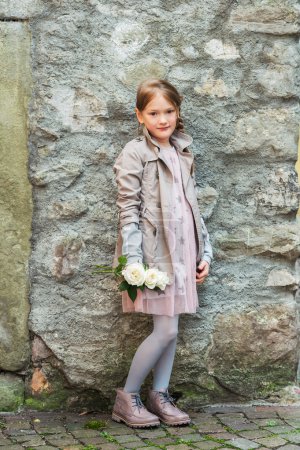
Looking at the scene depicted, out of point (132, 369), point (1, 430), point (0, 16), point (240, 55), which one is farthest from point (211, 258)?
point (0, 16)

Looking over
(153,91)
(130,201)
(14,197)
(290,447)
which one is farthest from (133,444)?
(153,91)

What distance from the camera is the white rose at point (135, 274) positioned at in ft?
10.8

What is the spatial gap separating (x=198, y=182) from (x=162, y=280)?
625mm

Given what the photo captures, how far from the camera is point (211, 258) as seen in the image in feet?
12.0

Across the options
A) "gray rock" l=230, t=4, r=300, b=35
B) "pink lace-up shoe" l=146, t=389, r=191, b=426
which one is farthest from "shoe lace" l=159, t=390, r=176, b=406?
"gray rock" l=230, t=4, r=300, b=35

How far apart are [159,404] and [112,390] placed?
0.91ft

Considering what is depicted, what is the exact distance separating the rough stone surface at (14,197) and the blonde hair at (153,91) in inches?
20.4

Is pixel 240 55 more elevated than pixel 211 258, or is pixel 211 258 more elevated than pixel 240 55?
pixel 240 55

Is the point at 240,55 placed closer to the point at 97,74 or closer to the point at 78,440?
the point at 97,74

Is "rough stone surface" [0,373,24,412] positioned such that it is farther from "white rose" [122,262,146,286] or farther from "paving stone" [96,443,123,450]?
"white rose" [122,262,146,286]

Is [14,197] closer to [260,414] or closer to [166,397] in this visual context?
[166,397]

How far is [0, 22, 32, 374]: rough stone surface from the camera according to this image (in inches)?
140

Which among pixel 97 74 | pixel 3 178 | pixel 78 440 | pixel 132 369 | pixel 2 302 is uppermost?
pixel 97 74

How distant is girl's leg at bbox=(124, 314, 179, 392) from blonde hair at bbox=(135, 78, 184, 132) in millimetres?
963
